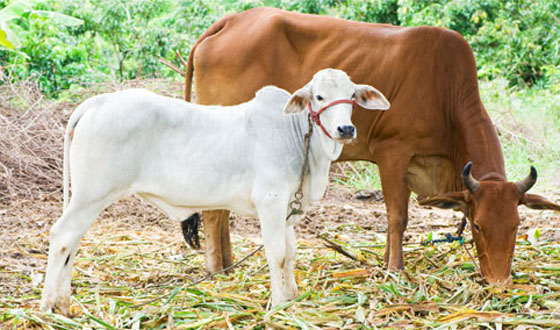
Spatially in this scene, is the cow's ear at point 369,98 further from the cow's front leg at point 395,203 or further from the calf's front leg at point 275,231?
the cow's front leg at point 395,203

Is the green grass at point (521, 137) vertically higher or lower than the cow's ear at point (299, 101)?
lower

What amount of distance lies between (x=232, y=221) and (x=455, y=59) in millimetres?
2605

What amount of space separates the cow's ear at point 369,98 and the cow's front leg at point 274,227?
631 millimetres

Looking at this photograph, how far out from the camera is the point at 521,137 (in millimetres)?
9500

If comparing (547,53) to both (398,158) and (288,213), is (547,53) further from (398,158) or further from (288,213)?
(288,213)

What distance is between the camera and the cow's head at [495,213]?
3.71m

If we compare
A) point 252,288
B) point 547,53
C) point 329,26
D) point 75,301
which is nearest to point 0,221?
point 75,301

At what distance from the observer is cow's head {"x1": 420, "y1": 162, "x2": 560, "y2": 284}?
146 inches

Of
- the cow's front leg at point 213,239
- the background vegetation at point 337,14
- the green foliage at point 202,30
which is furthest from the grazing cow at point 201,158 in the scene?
the green foliage at point 202,30

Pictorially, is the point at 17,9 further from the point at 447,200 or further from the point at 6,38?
the point at 447,200

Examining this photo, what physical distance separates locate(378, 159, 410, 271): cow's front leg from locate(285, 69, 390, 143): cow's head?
1.05 meters

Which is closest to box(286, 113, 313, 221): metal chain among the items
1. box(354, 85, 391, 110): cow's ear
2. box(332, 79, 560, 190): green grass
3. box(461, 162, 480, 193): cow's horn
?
box(354, 85, 391, 110): cow's ear

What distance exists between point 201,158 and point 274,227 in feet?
1.67

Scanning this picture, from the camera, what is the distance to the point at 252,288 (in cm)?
389
